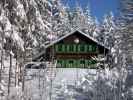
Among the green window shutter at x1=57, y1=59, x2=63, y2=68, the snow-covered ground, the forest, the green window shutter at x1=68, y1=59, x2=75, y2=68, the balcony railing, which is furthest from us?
the balcony railing

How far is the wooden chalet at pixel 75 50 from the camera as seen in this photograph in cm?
4853

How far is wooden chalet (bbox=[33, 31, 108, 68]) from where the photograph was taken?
48531 mm

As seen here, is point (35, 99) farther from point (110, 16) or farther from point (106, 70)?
point (110, 16)

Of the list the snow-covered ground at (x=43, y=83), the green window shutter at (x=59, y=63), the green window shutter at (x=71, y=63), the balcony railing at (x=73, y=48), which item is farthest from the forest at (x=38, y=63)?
the balcony railing at (x=73, y=48)

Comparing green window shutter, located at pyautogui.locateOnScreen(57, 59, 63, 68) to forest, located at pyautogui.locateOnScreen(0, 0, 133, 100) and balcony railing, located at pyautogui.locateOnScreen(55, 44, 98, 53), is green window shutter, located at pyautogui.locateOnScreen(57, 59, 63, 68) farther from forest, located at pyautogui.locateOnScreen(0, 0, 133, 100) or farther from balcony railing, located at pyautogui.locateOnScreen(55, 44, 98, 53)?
forest, located at pyautogui.locateOnScreen(0, 0, 133, 100)

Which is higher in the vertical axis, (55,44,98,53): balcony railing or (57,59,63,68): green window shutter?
(55,44,98,53): balcony railing

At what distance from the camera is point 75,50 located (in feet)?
163

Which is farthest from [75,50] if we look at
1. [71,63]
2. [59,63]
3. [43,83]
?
[43,83]

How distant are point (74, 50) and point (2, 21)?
25.0 meters

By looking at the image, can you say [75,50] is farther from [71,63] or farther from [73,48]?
[71,63]

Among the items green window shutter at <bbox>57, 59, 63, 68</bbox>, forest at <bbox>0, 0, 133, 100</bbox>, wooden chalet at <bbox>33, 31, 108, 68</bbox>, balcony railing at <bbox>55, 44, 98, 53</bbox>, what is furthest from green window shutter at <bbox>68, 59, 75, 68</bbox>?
forest at <bbox>0, 0, 133, 100</bbox>

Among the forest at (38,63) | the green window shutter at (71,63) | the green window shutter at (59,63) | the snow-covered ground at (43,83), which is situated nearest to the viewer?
the snow-covered ground at (43,83)

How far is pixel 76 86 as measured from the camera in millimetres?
32219

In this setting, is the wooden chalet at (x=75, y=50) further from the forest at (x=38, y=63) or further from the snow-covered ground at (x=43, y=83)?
the forest at (x=38, y=63)
